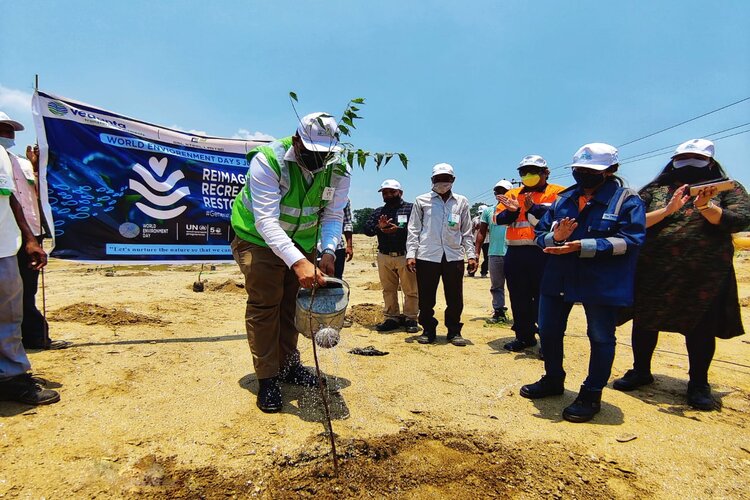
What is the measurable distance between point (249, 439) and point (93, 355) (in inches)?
92.1

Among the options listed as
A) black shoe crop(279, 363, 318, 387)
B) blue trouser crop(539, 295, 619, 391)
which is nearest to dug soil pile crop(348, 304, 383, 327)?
black shoe crop(279, 363, 318, 387)

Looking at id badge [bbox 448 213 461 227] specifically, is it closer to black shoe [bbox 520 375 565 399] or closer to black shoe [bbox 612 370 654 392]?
black shoe [bbox 520 375 565 399]

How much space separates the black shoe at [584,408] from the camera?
2.81 meters

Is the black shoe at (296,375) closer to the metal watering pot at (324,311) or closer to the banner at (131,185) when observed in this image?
the metal watering pot at (324,311)

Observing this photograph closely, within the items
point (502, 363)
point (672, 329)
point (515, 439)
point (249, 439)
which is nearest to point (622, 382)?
point (672, 329)

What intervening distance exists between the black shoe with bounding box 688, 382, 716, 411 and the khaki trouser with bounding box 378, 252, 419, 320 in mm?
3030

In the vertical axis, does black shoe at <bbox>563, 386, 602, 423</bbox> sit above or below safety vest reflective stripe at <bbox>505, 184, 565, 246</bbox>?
below

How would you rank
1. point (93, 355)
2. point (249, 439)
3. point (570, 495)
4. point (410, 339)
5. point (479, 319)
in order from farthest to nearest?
point (479, 319) < point (410, 339) < point (93, 355) < point (249, 439) < point (570, 495)

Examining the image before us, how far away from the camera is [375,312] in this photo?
21.0 feet

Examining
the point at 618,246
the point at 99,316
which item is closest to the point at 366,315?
the point at 99,316

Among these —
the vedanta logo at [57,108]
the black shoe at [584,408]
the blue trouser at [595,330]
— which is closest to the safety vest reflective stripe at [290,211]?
the blue trouser at [595,330]

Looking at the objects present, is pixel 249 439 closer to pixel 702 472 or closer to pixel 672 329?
pixel 702 472

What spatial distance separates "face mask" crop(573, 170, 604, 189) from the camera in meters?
2.84

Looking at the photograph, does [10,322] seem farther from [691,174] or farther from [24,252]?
[691,174]
